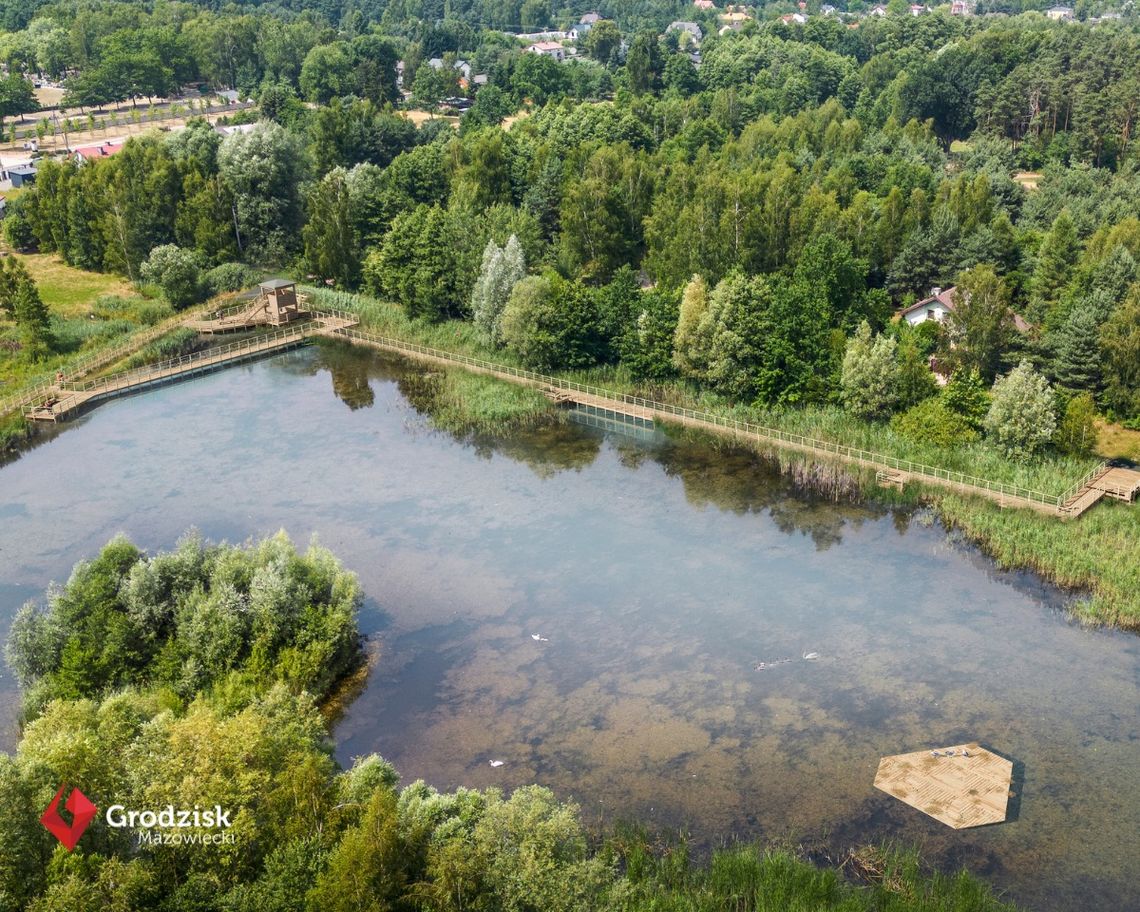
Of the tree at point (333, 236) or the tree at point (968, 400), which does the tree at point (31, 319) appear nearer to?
the tree at point (333, 236)

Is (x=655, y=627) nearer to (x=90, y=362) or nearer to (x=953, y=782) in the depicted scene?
(x=953, y=782)

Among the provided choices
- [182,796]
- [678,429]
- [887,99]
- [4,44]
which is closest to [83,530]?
[182,796]

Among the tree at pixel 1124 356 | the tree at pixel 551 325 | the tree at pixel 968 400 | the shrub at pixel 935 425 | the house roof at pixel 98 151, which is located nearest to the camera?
the shrub at pixel 935 425

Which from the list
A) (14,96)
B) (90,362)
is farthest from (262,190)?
(14,96)

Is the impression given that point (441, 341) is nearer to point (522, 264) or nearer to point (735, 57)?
point (522, 264)

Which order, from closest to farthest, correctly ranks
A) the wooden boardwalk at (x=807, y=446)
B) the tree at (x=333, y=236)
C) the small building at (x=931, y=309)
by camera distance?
1. the wooden boardwalk at (x=807, y=446)
2. the small building at (x=931, y=309)
3. the tree at (x=333, y=236)

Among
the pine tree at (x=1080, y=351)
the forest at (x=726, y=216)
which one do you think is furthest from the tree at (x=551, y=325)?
the pine tree at (x=1080, y=351)
